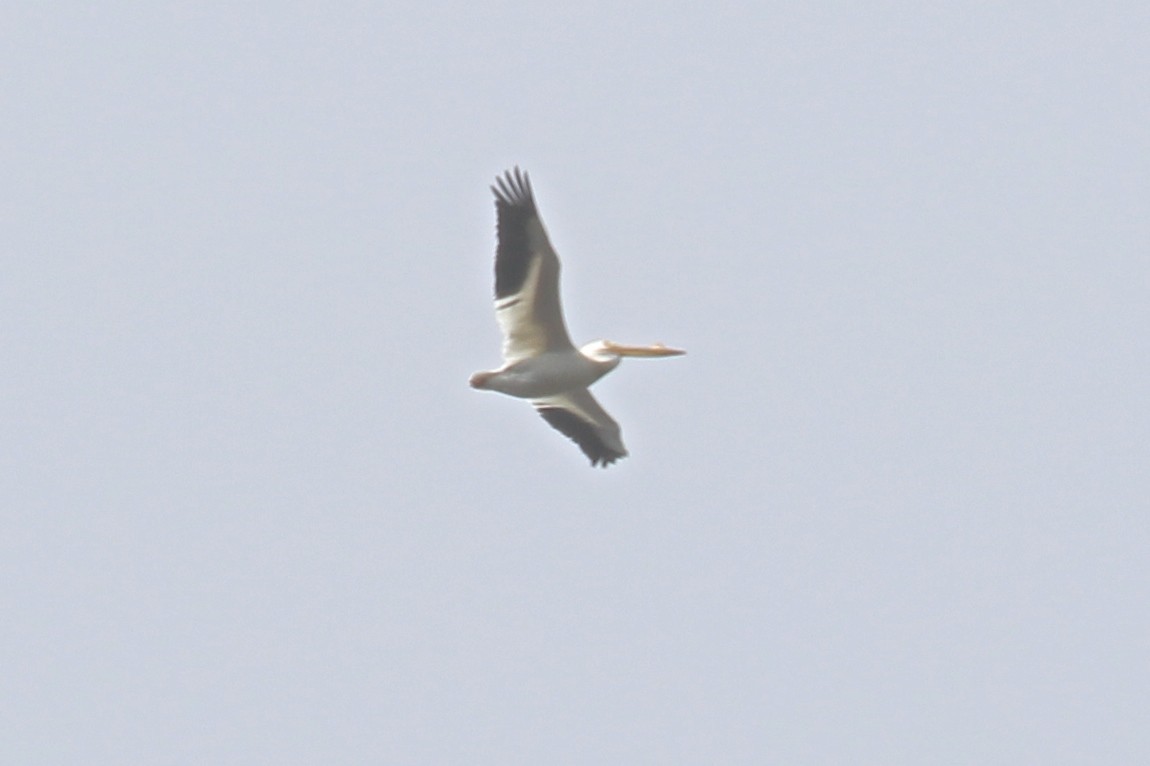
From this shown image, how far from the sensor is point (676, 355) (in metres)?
22.5

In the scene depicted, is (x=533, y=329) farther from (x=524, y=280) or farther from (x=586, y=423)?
(x=586, y=423)

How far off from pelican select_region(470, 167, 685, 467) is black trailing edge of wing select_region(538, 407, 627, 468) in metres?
0.12

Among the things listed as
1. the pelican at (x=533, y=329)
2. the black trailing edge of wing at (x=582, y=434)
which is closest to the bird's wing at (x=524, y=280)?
the pelican at (x=533, y=329)

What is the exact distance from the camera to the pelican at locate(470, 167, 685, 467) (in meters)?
20.9

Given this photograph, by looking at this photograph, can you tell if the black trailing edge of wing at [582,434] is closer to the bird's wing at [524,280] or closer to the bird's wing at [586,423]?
the bird's wing at [586,423]

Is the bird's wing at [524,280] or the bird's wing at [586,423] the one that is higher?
the bird's wing at [524,280]

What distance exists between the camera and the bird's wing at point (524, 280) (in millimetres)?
20844

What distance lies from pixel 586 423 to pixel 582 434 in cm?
13

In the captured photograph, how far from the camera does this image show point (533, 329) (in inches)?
840

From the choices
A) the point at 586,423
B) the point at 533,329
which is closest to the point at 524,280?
the point at 533,329

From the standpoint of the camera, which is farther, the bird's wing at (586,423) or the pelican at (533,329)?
the bird's wing at (586,423)

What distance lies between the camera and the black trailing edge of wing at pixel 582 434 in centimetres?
2273

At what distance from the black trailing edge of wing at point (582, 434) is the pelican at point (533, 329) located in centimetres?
12

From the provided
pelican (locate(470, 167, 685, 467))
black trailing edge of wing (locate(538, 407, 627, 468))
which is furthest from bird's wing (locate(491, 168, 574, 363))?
black trailing edge of wing (locate(538, 407, 627, 468))
